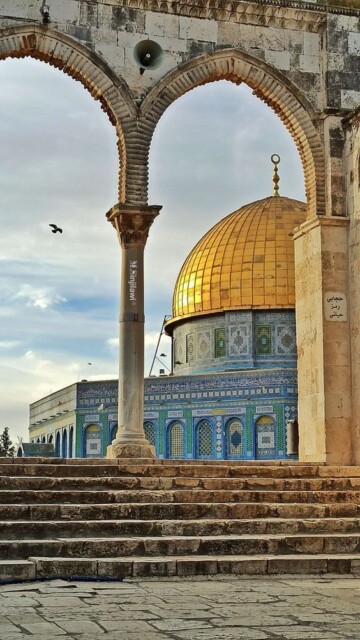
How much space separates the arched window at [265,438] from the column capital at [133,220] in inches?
778

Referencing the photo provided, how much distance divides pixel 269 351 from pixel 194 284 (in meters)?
3.74

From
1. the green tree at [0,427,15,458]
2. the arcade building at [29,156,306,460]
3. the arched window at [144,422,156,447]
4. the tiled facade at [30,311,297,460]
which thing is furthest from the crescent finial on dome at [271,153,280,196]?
the green tree at [0,427,15,458]

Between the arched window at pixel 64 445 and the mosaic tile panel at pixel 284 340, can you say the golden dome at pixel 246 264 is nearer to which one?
the mosaic tile panel at pixel 284 340

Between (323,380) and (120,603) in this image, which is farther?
(323,380)

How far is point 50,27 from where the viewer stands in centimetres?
1176

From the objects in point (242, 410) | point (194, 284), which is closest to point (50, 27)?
point (242, 410)

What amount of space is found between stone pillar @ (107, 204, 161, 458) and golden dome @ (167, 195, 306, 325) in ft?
69.9

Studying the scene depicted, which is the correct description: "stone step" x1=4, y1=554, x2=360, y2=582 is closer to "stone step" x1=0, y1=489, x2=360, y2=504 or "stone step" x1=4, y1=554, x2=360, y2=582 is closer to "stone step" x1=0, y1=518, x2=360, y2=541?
"stone step" x1=0, y1=518, x2=360, y2=541

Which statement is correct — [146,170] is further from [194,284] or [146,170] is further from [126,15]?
[194,284]

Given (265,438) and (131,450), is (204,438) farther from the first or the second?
(131,450)

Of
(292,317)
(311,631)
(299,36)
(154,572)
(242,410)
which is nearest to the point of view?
(311,631)

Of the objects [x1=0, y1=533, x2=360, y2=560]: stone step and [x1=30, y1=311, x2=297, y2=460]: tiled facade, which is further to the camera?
[x1=30, y1=311, x2=297, y2=460]: tiled facade

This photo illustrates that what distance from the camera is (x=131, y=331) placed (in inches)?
456

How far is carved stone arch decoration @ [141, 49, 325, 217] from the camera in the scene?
1239 cm
